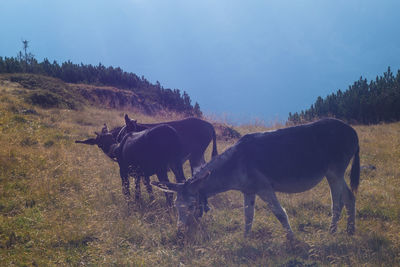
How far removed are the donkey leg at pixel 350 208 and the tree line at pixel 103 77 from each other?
76.7 ft

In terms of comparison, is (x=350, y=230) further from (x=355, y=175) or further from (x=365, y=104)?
(x=365, y=104)

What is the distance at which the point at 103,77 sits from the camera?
3703cm

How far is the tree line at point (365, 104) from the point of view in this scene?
2191 cm

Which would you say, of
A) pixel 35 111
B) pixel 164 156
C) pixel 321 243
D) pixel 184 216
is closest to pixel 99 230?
pixel 184 216

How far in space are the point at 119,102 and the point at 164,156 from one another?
22828 millimetres

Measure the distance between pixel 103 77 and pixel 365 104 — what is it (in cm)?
2931

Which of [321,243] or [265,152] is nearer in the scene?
[321,243]

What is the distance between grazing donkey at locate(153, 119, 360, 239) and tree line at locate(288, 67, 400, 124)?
1454 cm

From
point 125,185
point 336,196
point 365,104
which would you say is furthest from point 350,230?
point 365,104

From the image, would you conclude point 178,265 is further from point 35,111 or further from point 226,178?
point 35,111

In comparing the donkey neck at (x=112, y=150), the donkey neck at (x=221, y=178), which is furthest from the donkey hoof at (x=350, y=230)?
the donkey neck at (x=112, y=150)

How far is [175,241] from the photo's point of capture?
5090mm

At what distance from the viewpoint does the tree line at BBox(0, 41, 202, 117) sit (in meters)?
31.0

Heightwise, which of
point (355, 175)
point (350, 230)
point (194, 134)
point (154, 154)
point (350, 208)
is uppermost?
point (194, 134)
